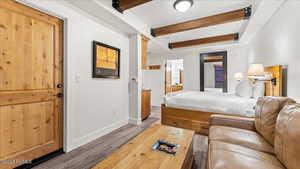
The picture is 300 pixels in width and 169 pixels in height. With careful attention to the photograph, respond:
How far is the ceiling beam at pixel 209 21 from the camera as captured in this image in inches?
97.7

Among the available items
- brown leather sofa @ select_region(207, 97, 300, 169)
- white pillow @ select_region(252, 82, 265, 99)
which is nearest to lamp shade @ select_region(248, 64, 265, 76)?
white pillow @ select_region(252, 82, 265, 99)

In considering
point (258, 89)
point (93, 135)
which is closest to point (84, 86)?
point (93, 135)

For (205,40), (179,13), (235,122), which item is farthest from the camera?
(205,40)

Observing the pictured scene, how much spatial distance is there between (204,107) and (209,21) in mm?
1897

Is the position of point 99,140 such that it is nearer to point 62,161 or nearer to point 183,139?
point 62,161

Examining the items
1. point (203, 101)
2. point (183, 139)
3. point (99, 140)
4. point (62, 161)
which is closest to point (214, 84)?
point (203, 101)

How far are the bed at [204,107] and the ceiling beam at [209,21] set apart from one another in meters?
1.17

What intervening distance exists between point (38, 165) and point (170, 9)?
331 centimetres

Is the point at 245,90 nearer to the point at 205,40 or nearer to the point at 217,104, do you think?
the point at 217,104

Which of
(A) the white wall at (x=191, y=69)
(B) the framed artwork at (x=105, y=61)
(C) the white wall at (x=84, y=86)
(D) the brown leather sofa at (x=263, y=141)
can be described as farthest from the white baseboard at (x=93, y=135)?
(D) the brown leather sofa at (x=263, y=141)

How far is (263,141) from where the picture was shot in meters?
1.34

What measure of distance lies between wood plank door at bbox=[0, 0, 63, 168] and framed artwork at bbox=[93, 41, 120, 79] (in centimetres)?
57

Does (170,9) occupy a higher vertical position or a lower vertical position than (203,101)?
higher

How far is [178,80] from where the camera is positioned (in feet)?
24.5
